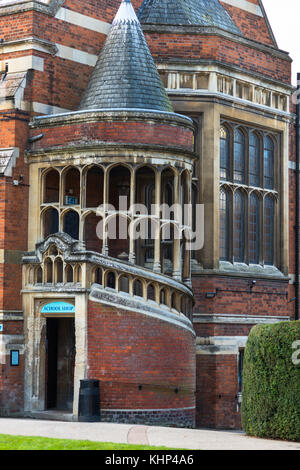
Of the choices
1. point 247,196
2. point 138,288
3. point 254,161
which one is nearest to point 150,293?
point 138,288

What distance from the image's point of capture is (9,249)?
2095 centimetres

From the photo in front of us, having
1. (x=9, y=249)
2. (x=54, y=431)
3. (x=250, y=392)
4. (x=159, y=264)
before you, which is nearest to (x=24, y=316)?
(x=9, y=249)

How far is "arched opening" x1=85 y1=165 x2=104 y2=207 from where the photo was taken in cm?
2236

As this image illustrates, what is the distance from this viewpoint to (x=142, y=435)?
606 inches

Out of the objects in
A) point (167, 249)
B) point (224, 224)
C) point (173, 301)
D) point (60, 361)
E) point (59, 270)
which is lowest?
point (60, 361)

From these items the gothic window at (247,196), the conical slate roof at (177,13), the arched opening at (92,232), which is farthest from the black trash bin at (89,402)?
the conical slate roof at (177,13)

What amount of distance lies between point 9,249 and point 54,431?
5.89m

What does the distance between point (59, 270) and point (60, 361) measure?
8.21 ft

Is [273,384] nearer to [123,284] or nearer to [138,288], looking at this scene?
[138,288]

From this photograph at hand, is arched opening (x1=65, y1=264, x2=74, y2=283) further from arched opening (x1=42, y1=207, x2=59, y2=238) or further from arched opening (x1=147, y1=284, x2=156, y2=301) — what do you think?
arched opening (x1=147, y1=284, x2=156, y2=301)

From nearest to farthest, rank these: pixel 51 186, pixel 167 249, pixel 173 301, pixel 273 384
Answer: pixel 273 384 → pixel 173 301 → pixel 51 186 → pixel 167 249

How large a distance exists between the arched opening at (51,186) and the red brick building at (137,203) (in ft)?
0.17

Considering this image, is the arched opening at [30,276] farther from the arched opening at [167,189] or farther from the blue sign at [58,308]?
the arched opening at [167,189]
